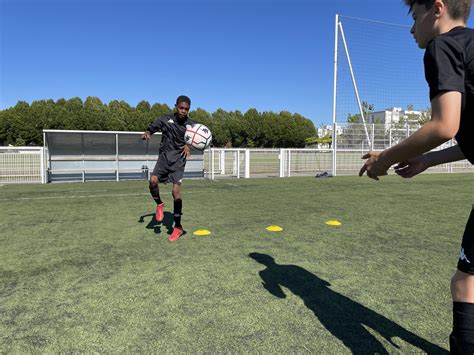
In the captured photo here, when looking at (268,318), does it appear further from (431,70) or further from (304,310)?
(431,70)

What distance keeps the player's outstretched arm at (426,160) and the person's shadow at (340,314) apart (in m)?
1.17

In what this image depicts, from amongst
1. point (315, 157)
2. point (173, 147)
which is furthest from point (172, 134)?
point (315, 157)

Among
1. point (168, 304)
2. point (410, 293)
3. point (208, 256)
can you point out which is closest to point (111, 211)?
point (208, 256)

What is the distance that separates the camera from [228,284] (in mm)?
3277

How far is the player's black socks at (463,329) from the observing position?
4.92 feet

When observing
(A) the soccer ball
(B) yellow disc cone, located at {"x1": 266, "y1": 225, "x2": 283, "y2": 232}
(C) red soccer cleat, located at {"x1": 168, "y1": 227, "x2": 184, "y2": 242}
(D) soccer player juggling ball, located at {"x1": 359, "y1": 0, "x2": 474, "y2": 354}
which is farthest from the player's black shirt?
(D) soccer player juggling ball, located at {"x1": 359, "y1": 0, "x2": 474, "y2": 354}

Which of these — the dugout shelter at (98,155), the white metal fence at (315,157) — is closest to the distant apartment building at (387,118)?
the white metal fence at (315,157)

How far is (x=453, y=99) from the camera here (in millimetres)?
1249

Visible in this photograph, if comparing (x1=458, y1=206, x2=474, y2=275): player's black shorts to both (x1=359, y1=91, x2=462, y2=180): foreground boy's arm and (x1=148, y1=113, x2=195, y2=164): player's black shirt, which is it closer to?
(x1=359, y1=91, x2=462, y2=180): foreground boy's arm

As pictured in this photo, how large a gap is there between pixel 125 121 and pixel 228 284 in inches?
2416

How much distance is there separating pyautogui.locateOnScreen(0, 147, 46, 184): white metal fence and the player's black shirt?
10387 mm

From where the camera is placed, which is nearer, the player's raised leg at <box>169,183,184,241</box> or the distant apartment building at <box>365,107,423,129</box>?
the player's raised leg at <box>169,183,184,241</box>

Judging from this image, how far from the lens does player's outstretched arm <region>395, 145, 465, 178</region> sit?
190 cm

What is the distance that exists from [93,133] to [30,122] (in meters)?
49.3
